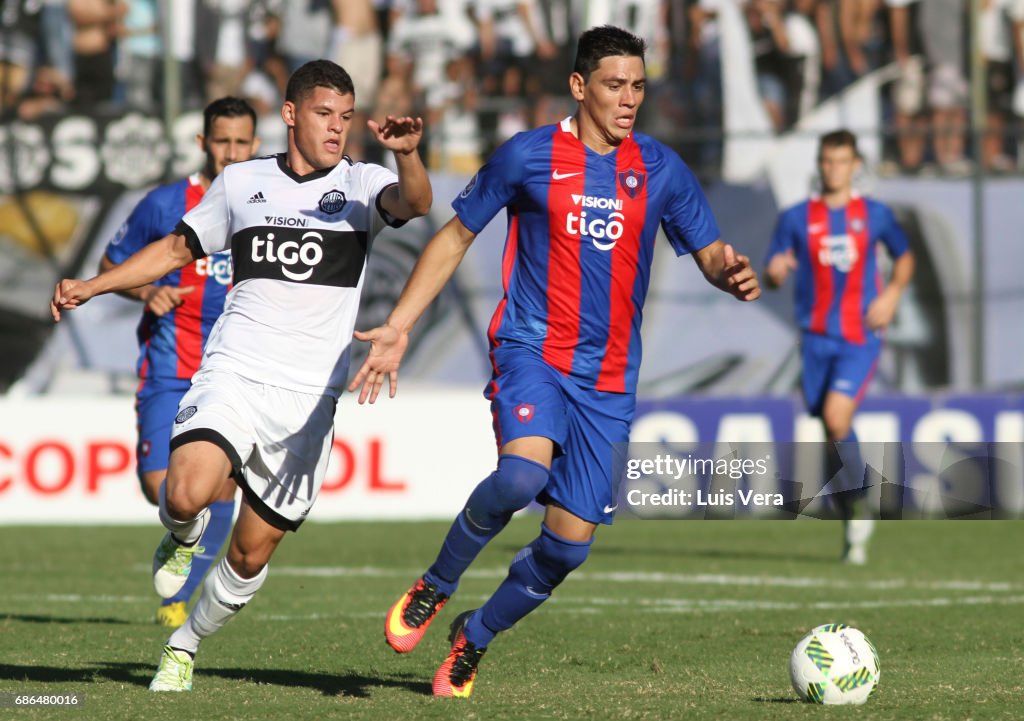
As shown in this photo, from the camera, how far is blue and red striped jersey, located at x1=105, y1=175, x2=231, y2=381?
8.76 m

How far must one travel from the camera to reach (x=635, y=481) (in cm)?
691

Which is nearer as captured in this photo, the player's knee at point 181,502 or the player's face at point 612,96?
the player's knee at point 181,502

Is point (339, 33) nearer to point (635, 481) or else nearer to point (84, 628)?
point (84, 628)

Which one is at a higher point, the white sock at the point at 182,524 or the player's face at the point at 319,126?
the player's face at the point at 319,126

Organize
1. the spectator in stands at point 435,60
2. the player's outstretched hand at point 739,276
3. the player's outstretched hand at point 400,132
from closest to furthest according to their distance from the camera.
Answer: the player's outstretched hand at point 400,132 → the player's outstretched hand at point 739,276 → the spectator in stands at point 435,60

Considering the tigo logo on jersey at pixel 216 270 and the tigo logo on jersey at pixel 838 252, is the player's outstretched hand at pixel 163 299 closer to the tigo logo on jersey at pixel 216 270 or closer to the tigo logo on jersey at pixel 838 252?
the tigo logo on jersey at pixel 216 270

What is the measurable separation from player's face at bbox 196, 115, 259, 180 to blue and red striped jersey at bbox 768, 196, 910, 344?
481 centimetres

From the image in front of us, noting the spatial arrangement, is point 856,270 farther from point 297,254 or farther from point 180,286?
point 297,254

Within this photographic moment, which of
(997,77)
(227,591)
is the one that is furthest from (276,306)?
(997,77)

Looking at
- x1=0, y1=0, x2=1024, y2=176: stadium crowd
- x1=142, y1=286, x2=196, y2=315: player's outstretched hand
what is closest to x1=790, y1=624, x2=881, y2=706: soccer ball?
x1=142, y1=286, x2=196, y2=315: player's outstretched hand

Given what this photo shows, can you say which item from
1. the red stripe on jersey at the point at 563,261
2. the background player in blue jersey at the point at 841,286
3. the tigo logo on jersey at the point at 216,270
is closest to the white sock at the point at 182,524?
the red stripe on jersey at the point at 563,261

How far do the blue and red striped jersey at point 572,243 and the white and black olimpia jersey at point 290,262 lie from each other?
441mm

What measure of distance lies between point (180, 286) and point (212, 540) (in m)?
1.30

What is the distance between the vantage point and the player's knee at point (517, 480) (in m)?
5.79
